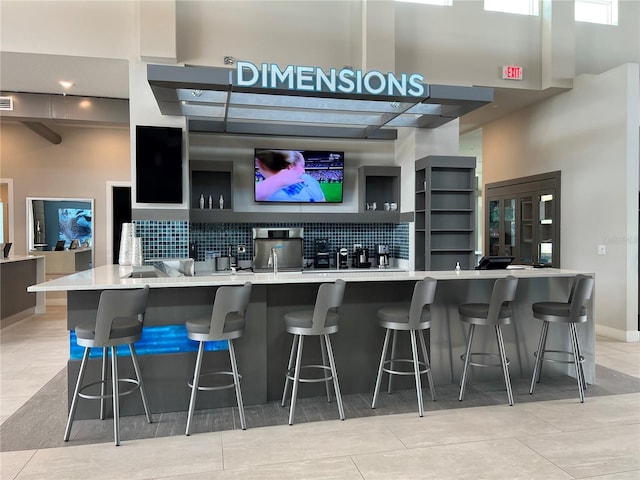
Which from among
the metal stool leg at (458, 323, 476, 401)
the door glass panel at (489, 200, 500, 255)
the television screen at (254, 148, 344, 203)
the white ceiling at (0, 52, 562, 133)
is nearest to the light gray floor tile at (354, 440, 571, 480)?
the metal stool leg at (458, 323, 476, 401)

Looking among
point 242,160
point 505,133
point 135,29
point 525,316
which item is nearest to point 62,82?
point 135,29

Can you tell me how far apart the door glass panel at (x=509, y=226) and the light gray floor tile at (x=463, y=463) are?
557cm

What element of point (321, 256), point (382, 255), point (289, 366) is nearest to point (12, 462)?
point (289, 366)

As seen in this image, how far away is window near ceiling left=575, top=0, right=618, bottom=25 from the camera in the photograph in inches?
283

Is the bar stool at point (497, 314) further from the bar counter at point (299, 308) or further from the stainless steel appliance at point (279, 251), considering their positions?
the stainless steel appliance at point (279, 251)

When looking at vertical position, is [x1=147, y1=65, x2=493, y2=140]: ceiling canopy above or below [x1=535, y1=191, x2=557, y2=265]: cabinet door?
above

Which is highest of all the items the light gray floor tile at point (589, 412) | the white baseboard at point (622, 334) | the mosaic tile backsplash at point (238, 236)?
the mosaic tile backsplash at point (238, 236)

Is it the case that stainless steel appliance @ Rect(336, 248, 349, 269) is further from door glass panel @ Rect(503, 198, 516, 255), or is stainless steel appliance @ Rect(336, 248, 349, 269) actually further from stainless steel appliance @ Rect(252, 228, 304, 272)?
door glass panel @ Rect(503, 198, 516, 255)

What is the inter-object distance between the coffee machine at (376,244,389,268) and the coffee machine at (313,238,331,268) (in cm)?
76

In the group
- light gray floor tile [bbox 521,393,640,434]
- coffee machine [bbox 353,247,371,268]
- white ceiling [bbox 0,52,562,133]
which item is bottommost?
light gray floor tile [bbox 521,393,640,434]

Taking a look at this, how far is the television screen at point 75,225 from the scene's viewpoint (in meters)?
8.93

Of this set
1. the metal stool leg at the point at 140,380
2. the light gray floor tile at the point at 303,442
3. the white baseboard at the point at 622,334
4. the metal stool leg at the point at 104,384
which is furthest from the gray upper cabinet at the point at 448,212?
the metal stool leg at the point at 104,384

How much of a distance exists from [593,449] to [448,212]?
3766mm

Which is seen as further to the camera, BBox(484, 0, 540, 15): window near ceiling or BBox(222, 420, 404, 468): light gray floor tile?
BBox(484, 0, 540, 15): window near ceiling
